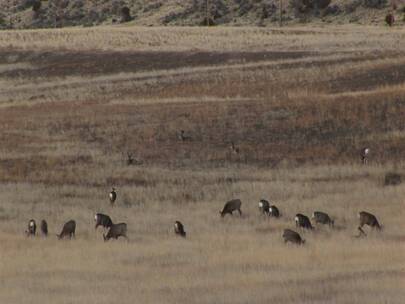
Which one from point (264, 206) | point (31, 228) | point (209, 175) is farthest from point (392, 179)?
point (31, 228)

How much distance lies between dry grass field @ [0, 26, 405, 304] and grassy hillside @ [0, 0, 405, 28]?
1712 inches

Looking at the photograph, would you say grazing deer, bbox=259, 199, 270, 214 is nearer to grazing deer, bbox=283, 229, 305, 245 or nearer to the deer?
grazing deer, bbox=283, 229, 305, 245

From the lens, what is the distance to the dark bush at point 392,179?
2705cm

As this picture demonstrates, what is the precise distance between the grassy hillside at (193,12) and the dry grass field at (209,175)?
4348 cm

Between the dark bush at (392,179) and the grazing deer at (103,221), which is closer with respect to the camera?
the grazing deer at (103,221)

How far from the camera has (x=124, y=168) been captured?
31.4 metres

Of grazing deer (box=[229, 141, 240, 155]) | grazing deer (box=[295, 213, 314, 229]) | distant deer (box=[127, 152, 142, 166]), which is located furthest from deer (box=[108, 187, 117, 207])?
grazing deer (box=[229, 141, 240, 155])

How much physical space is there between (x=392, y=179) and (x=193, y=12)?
103808 mm

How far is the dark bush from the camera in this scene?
88.7 ft

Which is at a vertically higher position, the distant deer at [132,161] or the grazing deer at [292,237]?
the grazing deer at [292,237]

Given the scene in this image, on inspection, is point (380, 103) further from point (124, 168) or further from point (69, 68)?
point (69, 68)

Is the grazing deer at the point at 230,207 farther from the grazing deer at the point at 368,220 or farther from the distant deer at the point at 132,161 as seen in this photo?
the distant deer at the point at 132,161

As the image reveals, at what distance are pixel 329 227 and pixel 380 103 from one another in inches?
744

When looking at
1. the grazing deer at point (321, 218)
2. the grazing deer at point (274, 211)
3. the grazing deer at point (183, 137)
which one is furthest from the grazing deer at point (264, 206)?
the grazing deer at point (183, 137)
